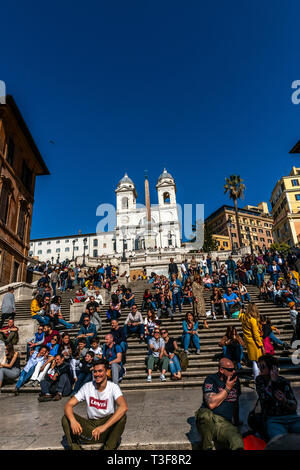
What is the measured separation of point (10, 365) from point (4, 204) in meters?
14.3

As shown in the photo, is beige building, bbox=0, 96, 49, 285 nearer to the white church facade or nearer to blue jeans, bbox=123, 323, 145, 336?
blue jeans, bbox=123, 323, 145, 336

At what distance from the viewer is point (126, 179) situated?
79.4 m

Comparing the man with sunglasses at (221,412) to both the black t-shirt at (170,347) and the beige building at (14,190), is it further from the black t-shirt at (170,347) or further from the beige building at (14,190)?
the beige building at (14,190)

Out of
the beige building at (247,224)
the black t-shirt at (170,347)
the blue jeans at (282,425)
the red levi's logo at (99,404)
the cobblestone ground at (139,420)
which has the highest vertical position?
the beige building at (247,224)

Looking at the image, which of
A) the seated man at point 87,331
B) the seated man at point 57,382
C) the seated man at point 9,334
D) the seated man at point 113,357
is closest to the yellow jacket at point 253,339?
the seated man at point 113,357

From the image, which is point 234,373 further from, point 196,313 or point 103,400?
point 196,313

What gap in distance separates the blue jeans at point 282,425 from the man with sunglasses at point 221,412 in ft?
1.31

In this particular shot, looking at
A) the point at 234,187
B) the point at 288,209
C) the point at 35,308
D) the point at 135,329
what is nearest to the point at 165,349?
the point at 135,329

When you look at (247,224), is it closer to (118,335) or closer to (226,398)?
(118,335)

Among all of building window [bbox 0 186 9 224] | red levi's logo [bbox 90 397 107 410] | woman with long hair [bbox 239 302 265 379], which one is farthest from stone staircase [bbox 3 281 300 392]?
building window [bbox 0 186 9 224]

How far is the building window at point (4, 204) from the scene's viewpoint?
61.1ft

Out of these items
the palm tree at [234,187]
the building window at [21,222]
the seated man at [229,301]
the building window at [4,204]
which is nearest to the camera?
the seated man at [229,301]

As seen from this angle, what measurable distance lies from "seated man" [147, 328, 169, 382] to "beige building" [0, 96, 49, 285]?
46.9 ft
